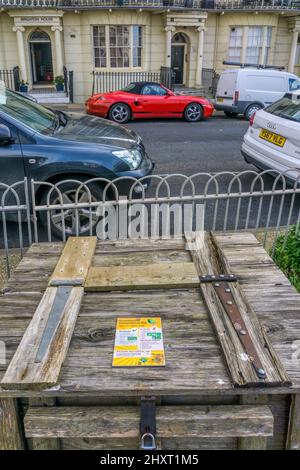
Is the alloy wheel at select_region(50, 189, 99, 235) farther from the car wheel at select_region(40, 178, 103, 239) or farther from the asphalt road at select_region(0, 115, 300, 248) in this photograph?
the asphalt road at select_region(0, 115, 300, 248)

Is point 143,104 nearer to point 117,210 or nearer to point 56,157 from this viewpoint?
point 56,157

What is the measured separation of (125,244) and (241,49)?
68.9ft

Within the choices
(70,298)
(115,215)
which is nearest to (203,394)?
(70,298)

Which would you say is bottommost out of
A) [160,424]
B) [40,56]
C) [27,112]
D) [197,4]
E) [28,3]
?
[160,424]

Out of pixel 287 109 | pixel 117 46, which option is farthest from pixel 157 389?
pixel 117 46

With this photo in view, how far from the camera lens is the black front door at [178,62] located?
20984mm

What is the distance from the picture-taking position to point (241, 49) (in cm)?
2089

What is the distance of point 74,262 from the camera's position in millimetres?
2432

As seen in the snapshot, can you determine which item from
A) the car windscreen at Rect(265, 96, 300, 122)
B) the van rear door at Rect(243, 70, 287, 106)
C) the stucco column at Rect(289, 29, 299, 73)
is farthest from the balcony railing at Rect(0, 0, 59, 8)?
the car windscreen at Rect(265, 96, 300, 122)

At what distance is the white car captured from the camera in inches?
231

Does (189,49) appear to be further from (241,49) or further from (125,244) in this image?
(125,244)

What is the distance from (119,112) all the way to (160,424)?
13.4 meters

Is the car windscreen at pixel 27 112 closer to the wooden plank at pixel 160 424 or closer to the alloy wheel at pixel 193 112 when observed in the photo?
the wooden plank at pixel 160 424

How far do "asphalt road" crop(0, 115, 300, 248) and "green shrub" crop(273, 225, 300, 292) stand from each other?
662 mm
